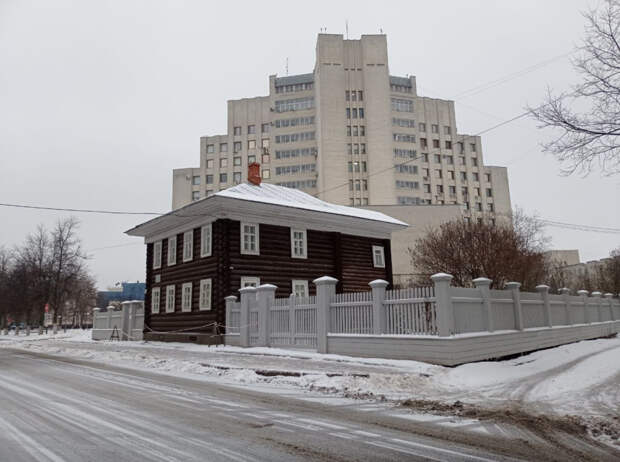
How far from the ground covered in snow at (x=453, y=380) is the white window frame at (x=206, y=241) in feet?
23.5

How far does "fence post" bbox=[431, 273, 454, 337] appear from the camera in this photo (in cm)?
1189

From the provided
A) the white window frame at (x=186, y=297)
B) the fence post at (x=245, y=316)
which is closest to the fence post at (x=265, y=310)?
the fence post at (x=245, y=316)

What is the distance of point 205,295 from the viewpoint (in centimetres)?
2258

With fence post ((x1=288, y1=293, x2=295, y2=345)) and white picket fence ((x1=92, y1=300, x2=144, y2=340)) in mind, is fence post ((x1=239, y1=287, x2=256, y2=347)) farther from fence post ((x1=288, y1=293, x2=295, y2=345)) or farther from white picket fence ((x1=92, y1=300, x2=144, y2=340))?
white picket fence ((x1=92, y1=300, x2=144, y2=340))

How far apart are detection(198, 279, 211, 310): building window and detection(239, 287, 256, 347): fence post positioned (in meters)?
4.09

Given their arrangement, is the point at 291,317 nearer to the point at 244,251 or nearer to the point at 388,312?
the point at 388,312

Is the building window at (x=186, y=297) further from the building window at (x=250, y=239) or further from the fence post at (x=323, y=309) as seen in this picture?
the fence post at (x=323, y=309)

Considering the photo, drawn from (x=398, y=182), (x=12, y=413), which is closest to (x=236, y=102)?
(x=398, y=182)

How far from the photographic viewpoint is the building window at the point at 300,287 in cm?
2400

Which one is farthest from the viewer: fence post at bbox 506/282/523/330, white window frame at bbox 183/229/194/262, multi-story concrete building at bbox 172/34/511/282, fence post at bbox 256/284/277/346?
multi-story concrete building at bbox 172/34/511/282

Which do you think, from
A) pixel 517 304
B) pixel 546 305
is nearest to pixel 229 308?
pixel 517 304

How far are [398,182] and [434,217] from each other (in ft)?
70.7

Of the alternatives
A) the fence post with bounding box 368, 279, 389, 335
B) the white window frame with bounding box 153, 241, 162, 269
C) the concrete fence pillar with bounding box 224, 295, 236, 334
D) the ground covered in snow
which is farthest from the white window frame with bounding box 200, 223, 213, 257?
the fence post with bounding box 368, 279, 389, 335

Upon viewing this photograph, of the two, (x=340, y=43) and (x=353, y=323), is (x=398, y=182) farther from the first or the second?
(x=353, y=323)
